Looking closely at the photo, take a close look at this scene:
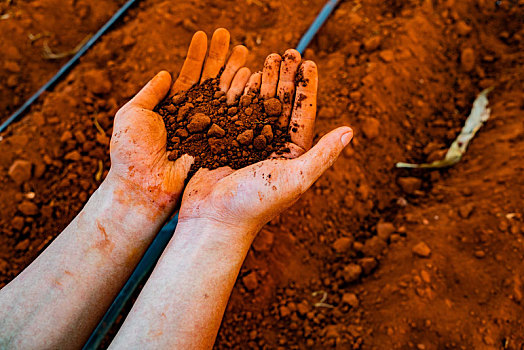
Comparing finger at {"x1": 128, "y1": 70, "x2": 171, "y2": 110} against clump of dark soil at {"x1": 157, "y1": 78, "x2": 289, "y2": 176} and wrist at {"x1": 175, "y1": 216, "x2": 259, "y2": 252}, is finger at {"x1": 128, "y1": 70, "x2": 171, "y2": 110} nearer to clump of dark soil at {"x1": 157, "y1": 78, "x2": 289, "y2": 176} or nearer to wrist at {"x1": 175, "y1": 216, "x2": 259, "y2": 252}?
clump of dark soil at {"x1": 157, "y1": 78, "x2": 289, "y2": 176}

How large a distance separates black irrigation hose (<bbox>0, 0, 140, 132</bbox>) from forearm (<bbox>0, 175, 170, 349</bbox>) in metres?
1.06

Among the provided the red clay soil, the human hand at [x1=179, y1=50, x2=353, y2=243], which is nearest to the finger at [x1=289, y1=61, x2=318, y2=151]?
the human hand at [x1=179, y1=50, x2=353, y2=243]

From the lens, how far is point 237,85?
159cm

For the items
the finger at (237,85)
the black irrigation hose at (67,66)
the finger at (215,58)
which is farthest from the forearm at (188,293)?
the black irrigation hose at (67,66)

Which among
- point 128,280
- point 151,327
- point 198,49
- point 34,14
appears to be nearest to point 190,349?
point 151,327

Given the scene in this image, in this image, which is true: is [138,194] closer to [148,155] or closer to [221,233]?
[148,155]

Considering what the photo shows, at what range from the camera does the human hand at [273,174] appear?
4.09 ft

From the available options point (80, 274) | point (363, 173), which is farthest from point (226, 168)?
point (363, 173)

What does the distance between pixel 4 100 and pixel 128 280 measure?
1.57 m

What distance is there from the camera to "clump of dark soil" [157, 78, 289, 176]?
55.9 inches

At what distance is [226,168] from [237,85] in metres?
0.38

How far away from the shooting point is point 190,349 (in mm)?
1154

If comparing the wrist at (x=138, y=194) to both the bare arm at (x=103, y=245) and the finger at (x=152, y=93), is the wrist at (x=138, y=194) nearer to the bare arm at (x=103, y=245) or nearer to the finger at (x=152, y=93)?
the bare arm at (x=103, y=245)

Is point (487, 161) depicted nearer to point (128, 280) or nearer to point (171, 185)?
point (171, 185)
